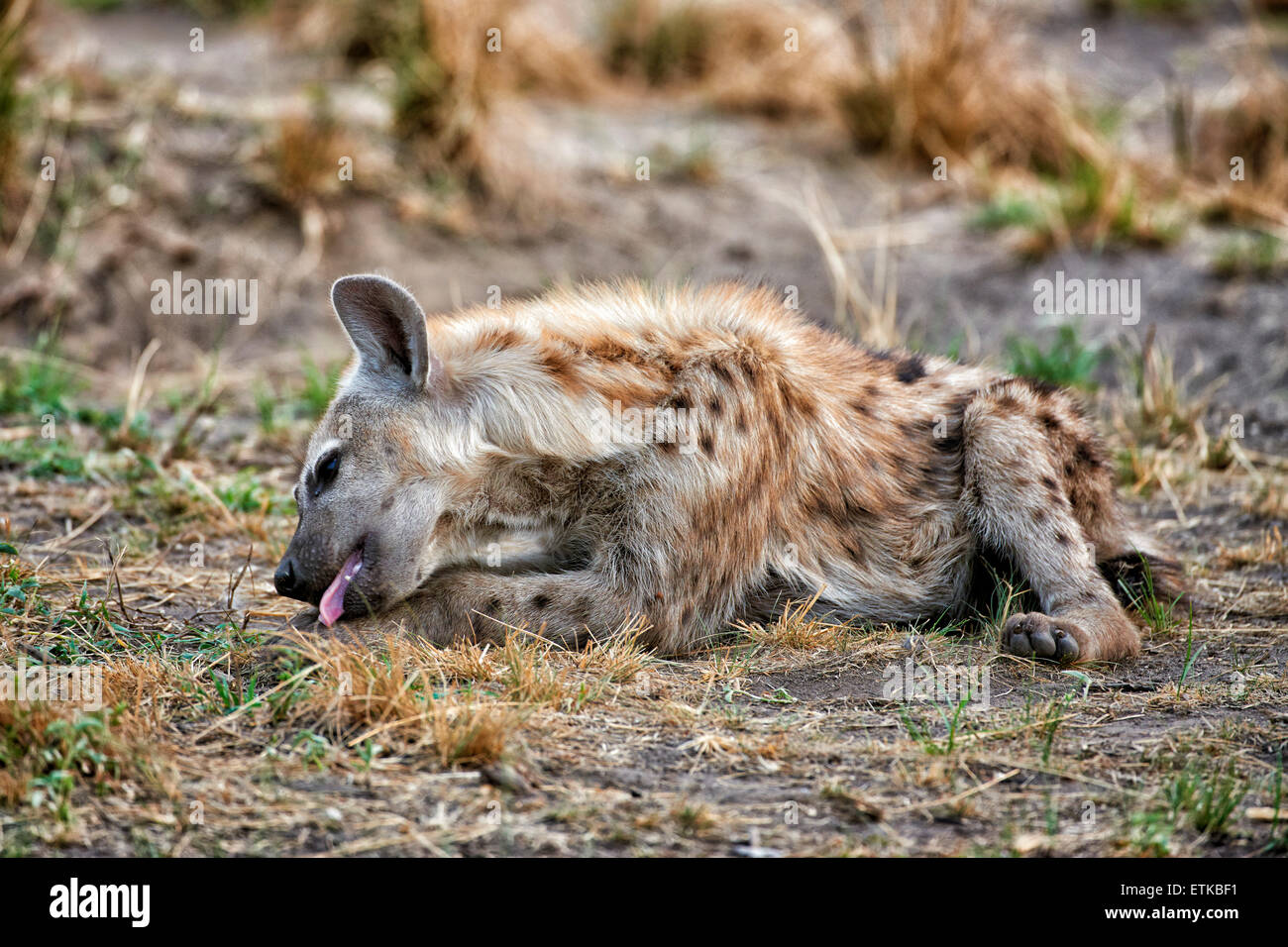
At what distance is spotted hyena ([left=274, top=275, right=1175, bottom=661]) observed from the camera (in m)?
3.65

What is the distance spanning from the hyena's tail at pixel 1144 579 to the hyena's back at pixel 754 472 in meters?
0.03

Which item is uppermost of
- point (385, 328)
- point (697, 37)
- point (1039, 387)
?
point (697, 37)

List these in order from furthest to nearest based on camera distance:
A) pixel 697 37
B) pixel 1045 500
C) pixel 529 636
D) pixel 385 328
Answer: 1. pixel 697 37
2. pixel 1045 500
3. pixel 385 328
4. pixel 529 636

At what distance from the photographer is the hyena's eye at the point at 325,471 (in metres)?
3.67

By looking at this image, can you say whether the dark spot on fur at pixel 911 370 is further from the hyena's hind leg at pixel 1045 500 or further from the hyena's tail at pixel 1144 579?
the hyena's tail at pixel 1144 579

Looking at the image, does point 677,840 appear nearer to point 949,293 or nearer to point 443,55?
point 949,293

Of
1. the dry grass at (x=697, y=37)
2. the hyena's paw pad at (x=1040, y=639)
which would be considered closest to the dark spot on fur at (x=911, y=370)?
the hyena's paw pad at (x=1040, y=639)

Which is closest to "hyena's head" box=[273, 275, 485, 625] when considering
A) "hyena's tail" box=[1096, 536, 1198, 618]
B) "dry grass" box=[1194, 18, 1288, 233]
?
"hyena's tail" box=[1096, 536, 1198, 618]

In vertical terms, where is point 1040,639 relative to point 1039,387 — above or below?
below

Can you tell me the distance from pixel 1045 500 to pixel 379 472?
198 cm

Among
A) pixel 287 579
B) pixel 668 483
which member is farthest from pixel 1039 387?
pixel 287 579

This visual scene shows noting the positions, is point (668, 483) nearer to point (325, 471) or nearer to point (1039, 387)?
point (325, 471)

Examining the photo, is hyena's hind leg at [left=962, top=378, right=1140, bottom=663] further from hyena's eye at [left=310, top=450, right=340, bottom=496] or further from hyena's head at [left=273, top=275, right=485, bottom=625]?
hyena's eye at [left=310, top=450, right=340, bottom=496]

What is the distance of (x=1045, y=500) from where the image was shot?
405 centimetres
